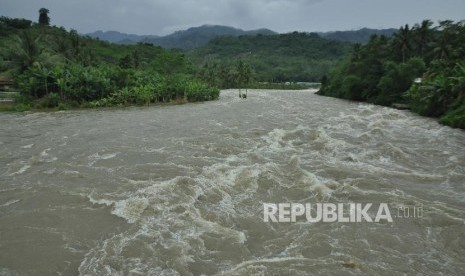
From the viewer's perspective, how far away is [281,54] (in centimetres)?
16612

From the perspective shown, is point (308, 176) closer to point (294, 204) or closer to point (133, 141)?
point (294, 204)

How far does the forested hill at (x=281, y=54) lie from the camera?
127 meters

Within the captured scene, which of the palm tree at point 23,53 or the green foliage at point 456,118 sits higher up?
the palm tree at point 23,53

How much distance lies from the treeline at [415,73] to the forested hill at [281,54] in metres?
60.7

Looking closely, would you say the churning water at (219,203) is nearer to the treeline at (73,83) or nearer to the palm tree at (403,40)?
the treeline at (73,83)

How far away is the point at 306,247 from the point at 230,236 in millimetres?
1600

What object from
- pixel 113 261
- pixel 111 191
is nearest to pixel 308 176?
pixel 111 191

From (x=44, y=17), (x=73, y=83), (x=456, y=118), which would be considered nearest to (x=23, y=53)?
(x=73, y=83)

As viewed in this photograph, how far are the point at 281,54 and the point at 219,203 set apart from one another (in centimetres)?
16276

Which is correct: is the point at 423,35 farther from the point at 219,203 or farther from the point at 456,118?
the point at 219,203

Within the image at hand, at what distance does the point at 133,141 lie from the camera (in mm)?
18766

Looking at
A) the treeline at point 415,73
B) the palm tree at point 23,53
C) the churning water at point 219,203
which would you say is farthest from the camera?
the palm tree at point 23,53

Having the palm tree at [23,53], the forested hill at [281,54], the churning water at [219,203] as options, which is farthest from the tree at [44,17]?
the churning water at [219,203]

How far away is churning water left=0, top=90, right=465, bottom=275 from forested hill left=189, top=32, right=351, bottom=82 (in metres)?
100.0
